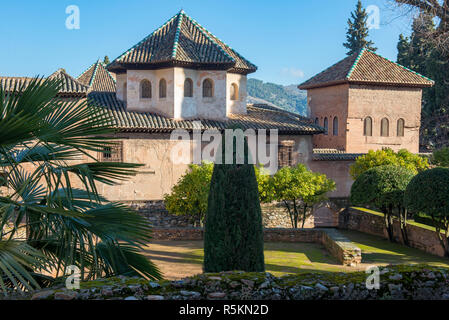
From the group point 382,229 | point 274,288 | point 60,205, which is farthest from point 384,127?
point 60,205

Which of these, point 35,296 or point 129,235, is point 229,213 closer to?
point 129,235

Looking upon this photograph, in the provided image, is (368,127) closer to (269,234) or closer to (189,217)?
(269,234)

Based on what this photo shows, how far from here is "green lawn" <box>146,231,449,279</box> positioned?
1390 centimetres

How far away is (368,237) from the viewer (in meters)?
20.0

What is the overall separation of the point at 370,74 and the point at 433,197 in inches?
640

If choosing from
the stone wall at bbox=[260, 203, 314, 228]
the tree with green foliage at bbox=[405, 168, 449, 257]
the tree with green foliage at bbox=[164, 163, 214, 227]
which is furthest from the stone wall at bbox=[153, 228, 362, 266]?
the tree with green foliage at bbox=[405, 168, 449, 257]

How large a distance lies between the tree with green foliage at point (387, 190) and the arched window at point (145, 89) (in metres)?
11.7

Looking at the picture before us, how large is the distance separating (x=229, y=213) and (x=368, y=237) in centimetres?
A: 1057

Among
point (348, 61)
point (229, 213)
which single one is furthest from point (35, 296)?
point (348, 61)

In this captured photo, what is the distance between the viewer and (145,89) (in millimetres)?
24406

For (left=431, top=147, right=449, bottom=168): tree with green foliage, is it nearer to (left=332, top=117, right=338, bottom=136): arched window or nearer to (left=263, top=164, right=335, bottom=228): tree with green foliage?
(left=263, top=164, right=335, bottom=228): tree with green foliage

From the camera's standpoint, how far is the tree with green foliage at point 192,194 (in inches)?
738

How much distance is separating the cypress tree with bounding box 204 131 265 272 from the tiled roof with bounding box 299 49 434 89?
61.9ft

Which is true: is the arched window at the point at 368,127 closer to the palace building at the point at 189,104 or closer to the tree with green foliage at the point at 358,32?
the palace building at the point at 189,104
